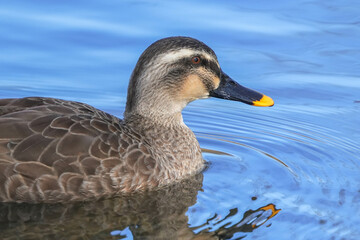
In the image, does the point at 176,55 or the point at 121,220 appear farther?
the point at 176,55

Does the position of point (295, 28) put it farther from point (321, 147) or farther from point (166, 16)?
point (321, 147)

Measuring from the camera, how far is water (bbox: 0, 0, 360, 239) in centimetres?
727

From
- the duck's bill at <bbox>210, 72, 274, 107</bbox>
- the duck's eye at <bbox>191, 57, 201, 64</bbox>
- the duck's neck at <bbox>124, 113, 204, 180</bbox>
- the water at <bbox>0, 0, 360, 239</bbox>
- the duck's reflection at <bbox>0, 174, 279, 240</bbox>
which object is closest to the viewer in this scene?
the duck's reflection at <bbox>0, 174, 279, 240</bbox>

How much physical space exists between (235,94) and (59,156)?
223 cm

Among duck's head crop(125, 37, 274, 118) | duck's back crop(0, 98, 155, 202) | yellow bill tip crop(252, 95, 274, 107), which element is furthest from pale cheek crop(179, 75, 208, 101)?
duck's back crop(0, 98, 155, 202)

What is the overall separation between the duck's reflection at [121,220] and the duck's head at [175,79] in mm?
1082

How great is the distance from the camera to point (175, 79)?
27.4 feet

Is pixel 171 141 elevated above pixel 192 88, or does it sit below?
below

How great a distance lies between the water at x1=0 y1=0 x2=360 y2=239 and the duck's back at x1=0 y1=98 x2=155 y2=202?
0.18 metres

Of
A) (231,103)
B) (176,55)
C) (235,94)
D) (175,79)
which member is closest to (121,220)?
(175,79)

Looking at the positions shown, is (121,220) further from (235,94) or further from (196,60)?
(235,94)

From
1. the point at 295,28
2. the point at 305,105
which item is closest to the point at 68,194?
the point at 305,105

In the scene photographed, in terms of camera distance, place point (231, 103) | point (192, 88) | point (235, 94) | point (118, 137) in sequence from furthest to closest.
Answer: point (231, 103), point (235, 94), point (192, 88), point (118, 137)

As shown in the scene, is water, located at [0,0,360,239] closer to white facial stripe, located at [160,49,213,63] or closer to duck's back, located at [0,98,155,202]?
duck's back, located at [0,98,155,202]
